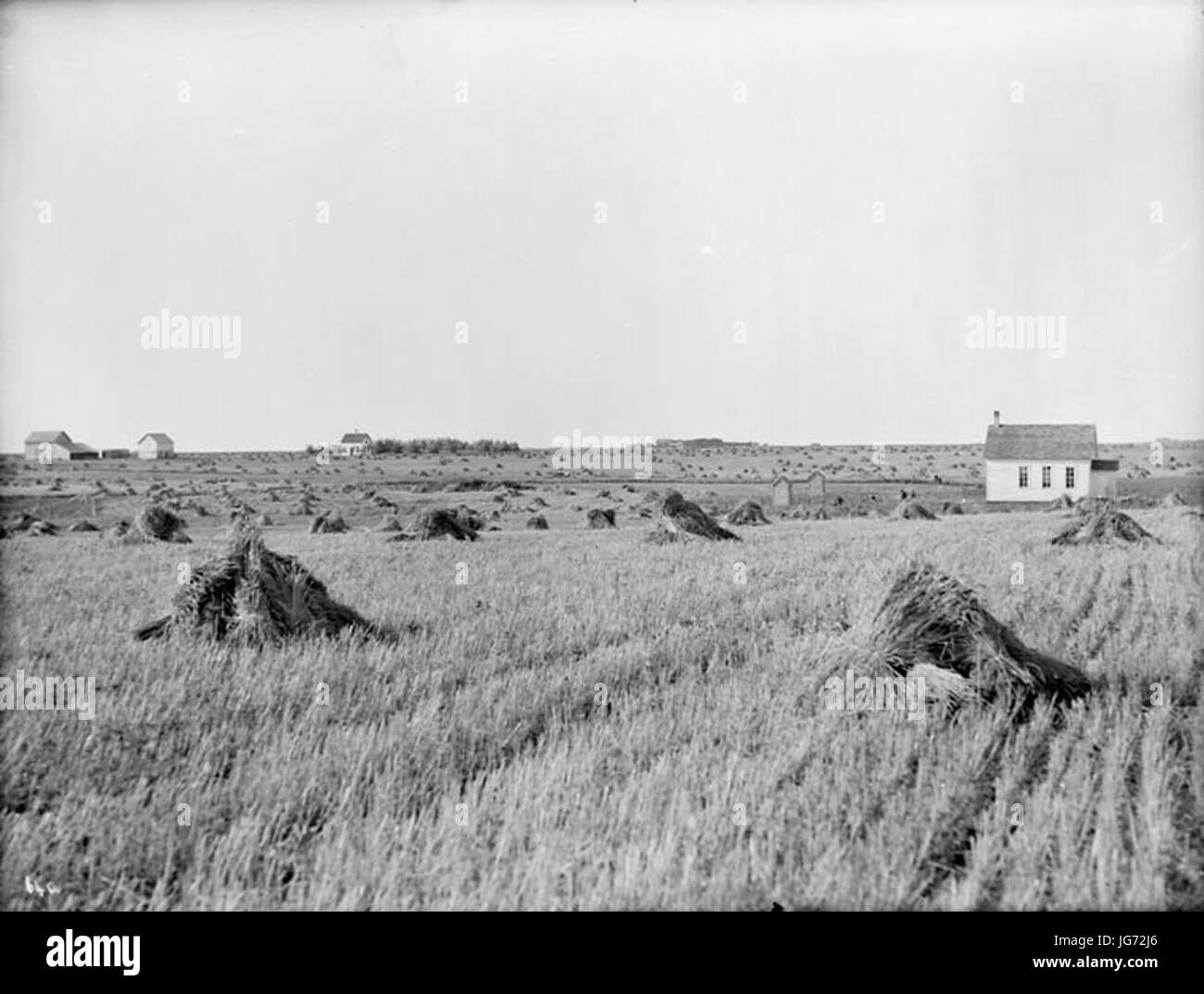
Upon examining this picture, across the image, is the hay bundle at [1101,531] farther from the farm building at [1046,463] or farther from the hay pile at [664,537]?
the farm building at [1046,463]

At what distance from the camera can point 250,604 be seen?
33.9ft

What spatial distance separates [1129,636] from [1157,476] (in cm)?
4675

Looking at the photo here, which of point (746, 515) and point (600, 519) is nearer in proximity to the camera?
point (746, 515)

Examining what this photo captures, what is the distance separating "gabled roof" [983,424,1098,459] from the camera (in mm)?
42531

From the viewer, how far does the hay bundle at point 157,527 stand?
25656mm

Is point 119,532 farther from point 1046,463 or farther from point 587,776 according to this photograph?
point 1046,463

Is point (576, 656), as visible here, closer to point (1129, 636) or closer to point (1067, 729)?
point (1067, 729)

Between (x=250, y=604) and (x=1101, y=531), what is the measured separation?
724 inches

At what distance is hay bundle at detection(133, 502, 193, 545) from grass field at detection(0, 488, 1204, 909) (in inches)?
591

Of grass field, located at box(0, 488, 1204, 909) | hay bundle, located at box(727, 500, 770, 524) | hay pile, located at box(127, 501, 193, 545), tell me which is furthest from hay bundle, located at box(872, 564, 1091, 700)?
hay bundle, located at box(727, 500, 770, 524)

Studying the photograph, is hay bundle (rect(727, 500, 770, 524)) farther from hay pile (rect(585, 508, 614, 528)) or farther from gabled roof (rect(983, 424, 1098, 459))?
gabled roof (rect(983, 424, 1098, 459))

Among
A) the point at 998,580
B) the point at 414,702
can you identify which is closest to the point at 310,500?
the point at 998,580

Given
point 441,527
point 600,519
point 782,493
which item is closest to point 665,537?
point 441,527
